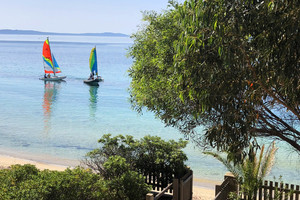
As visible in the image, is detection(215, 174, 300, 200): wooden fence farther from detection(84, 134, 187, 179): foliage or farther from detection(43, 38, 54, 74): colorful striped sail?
detection(43, 38, 54, 74): colorful striped sail

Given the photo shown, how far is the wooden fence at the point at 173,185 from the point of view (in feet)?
29.1

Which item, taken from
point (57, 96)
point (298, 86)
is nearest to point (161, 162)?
point (298, 86)

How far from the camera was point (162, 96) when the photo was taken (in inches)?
398

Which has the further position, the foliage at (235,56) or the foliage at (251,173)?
the foliage at (251,173)

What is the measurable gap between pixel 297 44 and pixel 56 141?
83.9 feet

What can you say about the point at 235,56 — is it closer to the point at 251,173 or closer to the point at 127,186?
the point at 127,186

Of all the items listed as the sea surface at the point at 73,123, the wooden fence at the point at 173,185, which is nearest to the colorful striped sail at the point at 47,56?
the sea surface at the point at 73,123

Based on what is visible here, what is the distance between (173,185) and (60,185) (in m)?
2.80

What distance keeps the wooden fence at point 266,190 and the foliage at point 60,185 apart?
1946 millimetres

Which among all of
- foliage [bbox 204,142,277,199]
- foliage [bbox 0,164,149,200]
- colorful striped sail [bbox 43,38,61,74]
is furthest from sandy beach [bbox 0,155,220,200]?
colorful striped sail [bbox 43,38,61,74]

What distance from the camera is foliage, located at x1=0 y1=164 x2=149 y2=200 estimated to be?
21.9ft

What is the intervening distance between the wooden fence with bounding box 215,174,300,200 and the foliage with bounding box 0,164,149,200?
195cm

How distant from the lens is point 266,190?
9.29 meters

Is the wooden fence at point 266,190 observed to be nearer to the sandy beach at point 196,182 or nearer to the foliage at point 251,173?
the foliage at point 251,173
